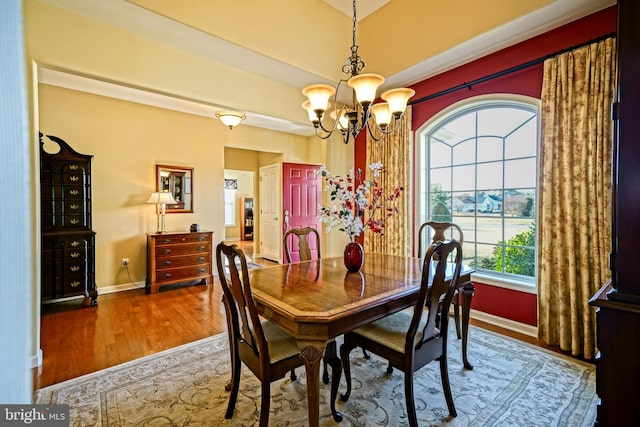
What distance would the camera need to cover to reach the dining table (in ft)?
4.60

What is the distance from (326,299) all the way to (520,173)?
2.57 meters

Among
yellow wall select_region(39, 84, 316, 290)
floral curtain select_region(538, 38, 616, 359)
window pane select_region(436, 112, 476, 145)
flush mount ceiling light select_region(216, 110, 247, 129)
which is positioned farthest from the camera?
flush mount ceiling light select_region(216, 110, 247, 129)

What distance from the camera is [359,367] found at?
7.56ft

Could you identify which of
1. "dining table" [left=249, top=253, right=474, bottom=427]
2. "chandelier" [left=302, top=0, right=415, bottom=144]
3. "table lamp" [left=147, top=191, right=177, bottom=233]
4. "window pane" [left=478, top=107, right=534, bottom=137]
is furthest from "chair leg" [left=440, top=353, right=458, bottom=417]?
"table lamp" [left=147, top=191, right=177, bottom=233]

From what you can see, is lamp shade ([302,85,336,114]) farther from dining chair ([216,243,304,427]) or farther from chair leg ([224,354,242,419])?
chair leg ([224,354,242,419])

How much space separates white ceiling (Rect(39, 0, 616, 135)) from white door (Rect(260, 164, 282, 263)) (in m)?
2.64

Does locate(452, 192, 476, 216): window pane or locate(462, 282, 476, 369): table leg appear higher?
locate(452, 192, 476, 216): window pane

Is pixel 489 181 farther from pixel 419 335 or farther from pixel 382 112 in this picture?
pixel 419 335

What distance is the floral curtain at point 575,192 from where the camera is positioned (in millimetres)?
2283

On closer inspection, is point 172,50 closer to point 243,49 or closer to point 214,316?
point 243,49

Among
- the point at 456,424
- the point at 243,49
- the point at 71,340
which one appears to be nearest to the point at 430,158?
the point at 243,49

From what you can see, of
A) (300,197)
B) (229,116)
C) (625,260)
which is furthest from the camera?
(300,197)

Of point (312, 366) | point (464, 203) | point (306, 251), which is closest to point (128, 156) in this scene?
point (306, 251)

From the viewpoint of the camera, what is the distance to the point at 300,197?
6.07 meters
